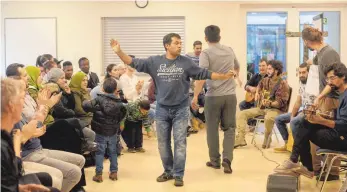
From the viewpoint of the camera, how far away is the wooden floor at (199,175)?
457 cm

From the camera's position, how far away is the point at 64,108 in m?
4.83

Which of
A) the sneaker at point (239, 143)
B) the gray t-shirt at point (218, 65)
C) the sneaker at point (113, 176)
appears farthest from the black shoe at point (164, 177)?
the sneaker at point (239, 143)

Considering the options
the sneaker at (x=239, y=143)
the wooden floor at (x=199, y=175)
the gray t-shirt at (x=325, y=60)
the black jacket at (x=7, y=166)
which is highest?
the gray t-shirt at (x=325, y=60)

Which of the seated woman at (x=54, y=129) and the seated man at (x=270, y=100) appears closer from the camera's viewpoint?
the seated woman at (x=54, y=129)

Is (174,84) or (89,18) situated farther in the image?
(89,18)

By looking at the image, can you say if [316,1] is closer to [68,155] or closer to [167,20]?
[167,20]

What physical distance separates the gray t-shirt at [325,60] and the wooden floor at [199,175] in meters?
0.93

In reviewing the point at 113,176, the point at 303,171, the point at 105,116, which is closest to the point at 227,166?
the point at 303,171

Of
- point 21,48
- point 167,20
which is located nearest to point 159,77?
point 167,20

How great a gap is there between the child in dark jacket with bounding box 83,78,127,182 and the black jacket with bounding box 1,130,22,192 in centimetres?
237

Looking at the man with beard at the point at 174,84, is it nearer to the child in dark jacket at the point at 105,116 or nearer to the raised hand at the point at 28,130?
the child in dark jacket at the point at 105,116

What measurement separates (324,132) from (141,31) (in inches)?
220

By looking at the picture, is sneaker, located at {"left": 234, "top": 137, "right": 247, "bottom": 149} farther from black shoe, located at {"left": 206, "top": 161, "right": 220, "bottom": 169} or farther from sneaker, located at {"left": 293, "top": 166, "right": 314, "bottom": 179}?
sneaker, located at {"left": 293, "top": 166, "right": 314, "bottom": 179}

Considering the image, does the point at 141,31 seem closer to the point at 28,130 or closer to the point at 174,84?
the point at 174,84
